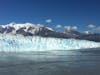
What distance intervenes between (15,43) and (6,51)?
2902mm

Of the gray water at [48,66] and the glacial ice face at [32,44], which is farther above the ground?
the glacial ice face at [32,44]

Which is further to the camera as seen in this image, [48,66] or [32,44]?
[32,44]

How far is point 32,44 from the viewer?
61281 mm

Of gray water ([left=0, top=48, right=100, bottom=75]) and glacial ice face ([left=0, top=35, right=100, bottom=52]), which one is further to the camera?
glacial ice face ([left=0, top=35, right=100, bottom=52])

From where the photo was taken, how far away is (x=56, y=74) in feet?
72.0

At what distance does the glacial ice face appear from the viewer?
55688mm

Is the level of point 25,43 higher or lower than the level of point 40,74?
higher

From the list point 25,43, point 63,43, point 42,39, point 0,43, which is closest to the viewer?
point 0,43

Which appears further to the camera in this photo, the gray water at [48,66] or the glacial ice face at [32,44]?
Answer: the glacial ice face at [32,44]

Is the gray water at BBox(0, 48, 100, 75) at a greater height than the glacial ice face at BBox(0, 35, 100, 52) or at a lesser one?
lesser

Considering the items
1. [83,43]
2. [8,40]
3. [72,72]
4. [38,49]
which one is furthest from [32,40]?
[72,72]

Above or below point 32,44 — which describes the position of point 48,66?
below

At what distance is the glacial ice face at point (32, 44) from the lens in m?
55.7

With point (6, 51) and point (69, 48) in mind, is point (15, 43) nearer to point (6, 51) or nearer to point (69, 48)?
point (6, 51)
